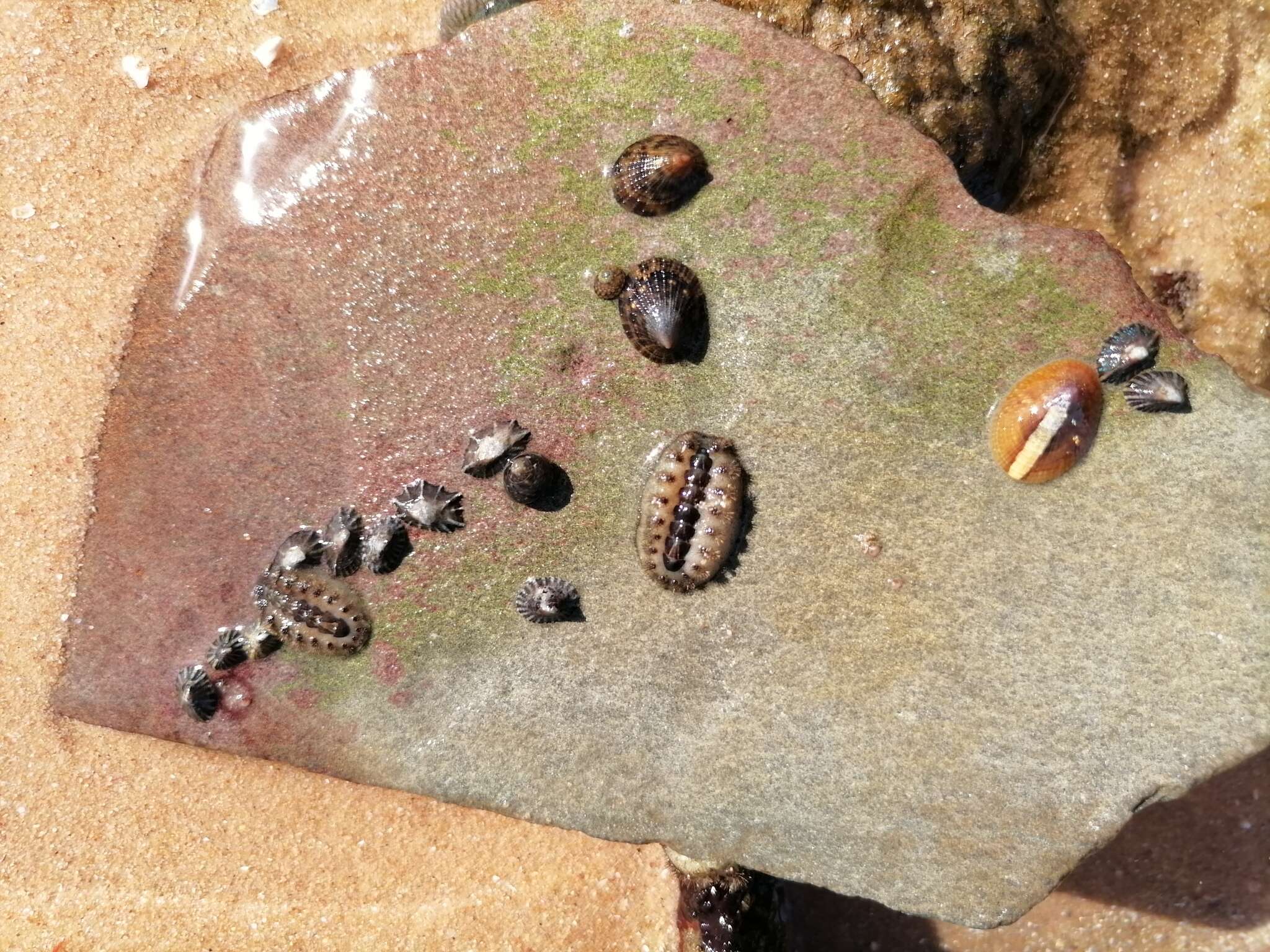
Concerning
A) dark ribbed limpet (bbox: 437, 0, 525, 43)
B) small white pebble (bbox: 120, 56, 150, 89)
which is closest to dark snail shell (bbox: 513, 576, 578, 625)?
dark ribbed limpet (bbox: 437, 0, 525, 43)

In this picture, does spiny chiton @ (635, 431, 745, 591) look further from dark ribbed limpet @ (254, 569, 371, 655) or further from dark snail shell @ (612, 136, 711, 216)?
dark ribbed limpet @ (254, 569, 371, 655)

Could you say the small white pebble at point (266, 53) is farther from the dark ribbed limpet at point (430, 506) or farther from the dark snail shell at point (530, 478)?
the dark snail shell at point (530, 478)

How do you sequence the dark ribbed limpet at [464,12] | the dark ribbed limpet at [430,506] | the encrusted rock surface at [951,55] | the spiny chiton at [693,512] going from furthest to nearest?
the dark ribbed limpet at [464,12] < the encrusted rock surface at [951,55] < the dark ribbed limpet at [430,506] < the spiny chiton at [693,512]

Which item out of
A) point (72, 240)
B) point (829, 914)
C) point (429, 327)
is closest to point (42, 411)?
point (72, 240)

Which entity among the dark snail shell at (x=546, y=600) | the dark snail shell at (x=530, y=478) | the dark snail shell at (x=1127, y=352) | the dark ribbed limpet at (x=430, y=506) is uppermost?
the dark snail shell at (x=1127, y=352)

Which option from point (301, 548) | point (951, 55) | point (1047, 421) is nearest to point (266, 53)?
A: point (301, 548)

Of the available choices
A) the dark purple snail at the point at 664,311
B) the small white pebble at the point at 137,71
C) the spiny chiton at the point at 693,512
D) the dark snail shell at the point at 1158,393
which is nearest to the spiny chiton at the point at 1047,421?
the dark snail shell at the point at 1158,393
